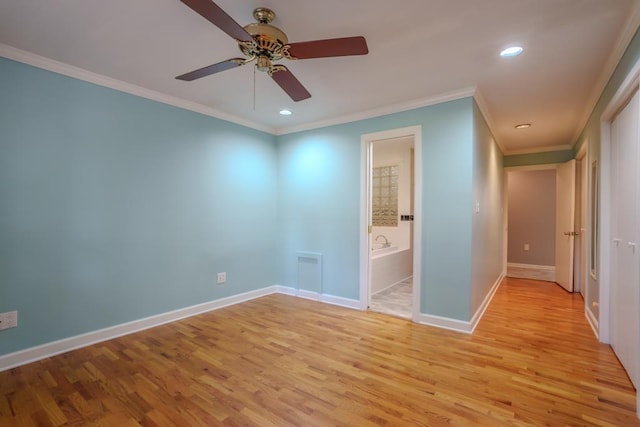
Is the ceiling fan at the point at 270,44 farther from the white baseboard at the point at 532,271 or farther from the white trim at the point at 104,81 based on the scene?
the white baseboard at the point at 532,271

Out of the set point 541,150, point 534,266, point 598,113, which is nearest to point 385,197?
point 541,150

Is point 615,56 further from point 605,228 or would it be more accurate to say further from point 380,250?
point 380,250

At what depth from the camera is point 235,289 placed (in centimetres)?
392

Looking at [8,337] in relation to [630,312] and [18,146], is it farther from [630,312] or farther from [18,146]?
[630,312]

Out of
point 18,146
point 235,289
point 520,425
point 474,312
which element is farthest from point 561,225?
point 18,146

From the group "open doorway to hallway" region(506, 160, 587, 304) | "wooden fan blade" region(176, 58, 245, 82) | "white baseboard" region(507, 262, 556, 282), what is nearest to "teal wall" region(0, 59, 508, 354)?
"wooden fan blade" region(176, 58, 245, 82)

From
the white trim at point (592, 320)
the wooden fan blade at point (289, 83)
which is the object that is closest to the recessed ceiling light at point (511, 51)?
the wooden fan blade at point (289, 83)

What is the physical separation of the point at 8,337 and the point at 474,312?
416 cm

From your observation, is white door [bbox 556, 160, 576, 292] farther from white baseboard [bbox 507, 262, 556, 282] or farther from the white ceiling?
the white ceiling

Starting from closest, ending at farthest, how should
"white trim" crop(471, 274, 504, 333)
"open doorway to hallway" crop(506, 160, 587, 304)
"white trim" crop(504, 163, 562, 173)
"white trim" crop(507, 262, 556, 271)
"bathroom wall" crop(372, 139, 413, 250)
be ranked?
"white trim" crop(471, 274, 504, 333), "white trim" crop(504, 163, 562, 173), "bathroom wall" crop(372, 139, 413, 250), "open doorway to hallway" crop(506, 160, 587, 304), "white trim" crop(507, 262, 556, 271)

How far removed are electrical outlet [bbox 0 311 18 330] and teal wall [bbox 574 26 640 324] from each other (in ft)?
15.5

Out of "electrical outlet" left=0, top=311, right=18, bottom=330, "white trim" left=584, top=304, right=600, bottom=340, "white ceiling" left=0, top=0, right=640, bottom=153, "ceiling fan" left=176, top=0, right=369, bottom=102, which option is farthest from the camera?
"white trim" left=584, top=304, right=600, bottom=340

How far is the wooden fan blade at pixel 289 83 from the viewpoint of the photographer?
2121 millimetres

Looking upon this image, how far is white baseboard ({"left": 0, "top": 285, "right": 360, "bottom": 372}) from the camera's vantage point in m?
2.32
